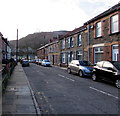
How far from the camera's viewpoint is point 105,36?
60.4ft

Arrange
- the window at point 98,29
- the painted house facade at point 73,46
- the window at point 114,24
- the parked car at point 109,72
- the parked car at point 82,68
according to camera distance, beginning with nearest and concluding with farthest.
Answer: the parked car at point 109,72, the parked car at point 82,68, the window at point 114,24, the window at point 98,29, the painted house facade at point 73,46

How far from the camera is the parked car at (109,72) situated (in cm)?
1042

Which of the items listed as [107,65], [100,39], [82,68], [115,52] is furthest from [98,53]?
[107,65]

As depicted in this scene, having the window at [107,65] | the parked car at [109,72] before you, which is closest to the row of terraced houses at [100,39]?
the parked car at [109,72]

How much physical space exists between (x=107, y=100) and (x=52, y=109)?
8.47 feet

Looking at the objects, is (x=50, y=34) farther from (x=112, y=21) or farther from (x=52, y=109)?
(x=52, y=109)

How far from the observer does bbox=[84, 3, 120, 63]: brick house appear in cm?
1657

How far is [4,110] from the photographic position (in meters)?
5.72

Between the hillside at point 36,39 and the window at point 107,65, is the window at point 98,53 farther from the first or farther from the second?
the hillside at point 36,39

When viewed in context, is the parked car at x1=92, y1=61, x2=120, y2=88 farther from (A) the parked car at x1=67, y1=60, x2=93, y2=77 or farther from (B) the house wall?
(B) the house wall

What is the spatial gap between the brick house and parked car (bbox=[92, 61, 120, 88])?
4109 mm

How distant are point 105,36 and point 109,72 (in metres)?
8.14

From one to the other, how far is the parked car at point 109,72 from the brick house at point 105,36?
4.11 meters

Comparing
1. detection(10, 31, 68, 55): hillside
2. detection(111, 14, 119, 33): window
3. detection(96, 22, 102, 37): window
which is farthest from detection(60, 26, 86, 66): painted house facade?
detection(10, 31, 68, 55): hillside
